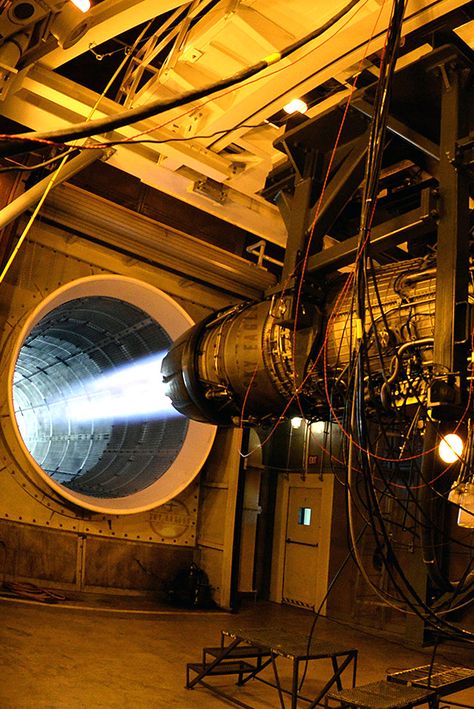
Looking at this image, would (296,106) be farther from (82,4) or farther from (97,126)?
(97,126)

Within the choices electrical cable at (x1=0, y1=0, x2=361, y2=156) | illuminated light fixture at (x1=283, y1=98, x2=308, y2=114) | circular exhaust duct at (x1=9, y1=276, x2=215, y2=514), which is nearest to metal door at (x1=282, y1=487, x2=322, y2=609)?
circular exhaust duct at (x1=9, y1=276, x2=215, y2=514)

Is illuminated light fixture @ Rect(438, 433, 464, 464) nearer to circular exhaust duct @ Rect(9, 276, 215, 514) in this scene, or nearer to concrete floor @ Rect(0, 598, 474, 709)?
concrete floor @ Rect(0, 598, 474, 709)

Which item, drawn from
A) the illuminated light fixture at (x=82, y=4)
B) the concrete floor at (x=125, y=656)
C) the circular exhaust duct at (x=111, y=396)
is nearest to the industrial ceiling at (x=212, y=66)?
the illuminated light fixture at (x=82, y=4)

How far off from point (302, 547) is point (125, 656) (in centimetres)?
343

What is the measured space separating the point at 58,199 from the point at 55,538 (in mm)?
2820

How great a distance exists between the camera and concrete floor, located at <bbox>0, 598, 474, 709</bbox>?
3.32 metres

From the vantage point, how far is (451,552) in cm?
613

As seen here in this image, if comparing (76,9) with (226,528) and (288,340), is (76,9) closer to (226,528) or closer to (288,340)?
(288,340)

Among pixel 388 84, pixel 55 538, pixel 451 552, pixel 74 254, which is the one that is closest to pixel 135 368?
pixel 74 254

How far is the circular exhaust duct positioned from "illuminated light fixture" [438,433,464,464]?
350 cm

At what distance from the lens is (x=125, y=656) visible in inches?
160

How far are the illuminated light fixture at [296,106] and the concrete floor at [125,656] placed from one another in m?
3.19

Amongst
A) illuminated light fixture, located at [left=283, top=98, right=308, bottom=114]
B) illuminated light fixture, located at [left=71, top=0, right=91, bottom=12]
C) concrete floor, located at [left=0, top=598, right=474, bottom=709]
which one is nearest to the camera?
illuminated light fixture, located at [left=71, top=0, right=91, bottom=12]

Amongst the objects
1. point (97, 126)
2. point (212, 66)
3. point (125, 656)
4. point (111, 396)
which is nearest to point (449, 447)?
point (97, 126)
